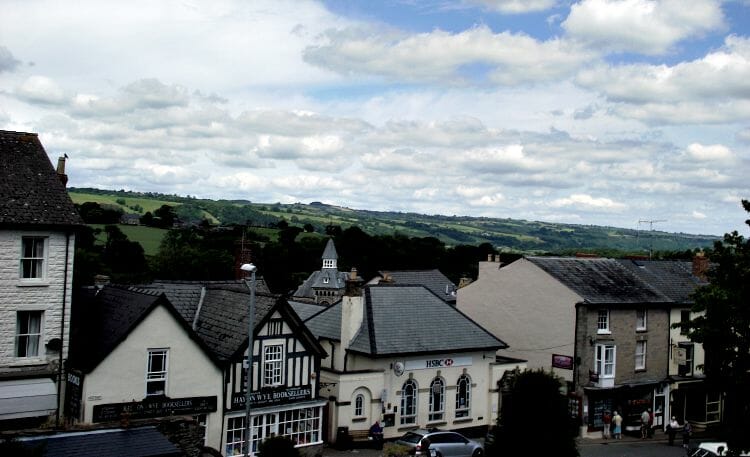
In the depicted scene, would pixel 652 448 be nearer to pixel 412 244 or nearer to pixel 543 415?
pixel 543 415

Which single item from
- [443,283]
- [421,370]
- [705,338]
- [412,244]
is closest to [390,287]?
[421,370]

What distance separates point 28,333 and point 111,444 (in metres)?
6.37

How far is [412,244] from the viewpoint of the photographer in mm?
154625

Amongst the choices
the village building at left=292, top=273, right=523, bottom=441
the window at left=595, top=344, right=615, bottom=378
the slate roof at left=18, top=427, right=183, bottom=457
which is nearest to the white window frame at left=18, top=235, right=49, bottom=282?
the slate roof at left=18, top=427, right=183, bottom=457

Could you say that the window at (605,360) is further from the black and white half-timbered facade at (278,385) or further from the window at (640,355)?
the black and white half-timbered facade at (278,385)

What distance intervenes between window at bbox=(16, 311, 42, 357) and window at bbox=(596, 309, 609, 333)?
29531 mm

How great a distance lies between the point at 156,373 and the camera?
29281mm

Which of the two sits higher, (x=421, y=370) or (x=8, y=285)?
(x=8, y=285)

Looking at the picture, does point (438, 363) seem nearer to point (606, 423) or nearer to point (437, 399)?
point (437, 399)

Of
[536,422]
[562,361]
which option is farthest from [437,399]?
[536,422]

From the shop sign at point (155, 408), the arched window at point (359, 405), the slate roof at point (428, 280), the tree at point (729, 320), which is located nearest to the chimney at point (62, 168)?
the shop sign at point (155, 408)

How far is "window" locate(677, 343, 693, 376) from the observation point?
154 ft

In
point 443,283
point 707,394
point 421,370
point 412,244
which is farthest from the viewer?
point 412,244

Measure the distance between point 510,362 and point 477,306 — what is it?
7.54m
